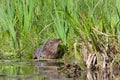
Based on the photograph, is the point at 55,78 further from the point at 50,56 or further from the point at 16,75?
the point at 50,56

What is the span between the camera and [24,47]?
573 centimetres

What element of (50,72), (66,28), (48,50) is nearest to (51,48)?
(48,50)

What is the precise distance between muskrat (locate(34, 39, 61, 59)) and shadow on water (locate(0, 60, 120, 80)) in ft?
1.39

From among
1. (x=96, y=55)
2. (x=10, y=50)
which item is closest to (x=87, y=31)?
(x=96, y=55)

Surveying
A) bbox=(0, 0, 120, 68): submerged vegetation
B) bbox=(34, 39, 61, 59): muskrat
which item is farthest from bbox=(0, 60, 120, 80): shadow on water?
bbox=(34, 39, 61, 59): muskrat

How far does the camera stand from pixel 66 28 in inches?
217

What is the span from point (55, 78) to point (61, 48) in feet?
5.65

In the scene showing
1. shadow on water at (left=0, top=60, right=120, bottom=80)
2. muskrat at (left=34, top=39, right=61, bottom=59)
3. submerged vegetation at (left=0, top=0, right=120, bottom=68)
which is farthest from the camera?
muskrat at (left=34, top=39, right=61, bottom=59)

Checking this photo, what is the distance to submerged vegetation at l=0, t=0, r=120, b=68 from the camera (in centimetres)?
431

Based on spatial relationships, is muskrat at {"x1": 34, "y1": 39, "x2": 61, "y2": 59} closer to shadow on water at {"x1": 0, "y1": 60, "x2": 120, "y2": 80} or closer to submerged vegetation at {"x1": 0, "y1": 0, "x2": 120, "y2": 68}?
submerged vegetation at {"x1": 0, "y1": 0, "x2": 120, "y2": 68}

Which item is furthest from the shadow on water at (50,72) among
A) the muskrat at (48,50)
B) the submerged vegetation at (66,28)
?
the muskrat at (48,50)

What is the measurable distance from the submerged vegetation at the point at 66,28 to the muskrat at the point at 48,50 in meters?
0.10

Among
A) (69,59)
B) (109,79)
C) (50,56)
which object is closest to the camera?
(109,79)

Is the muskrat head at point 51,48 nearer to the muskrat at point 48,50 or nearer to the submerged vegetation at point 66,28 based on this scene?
the muskrat at point 48,50
